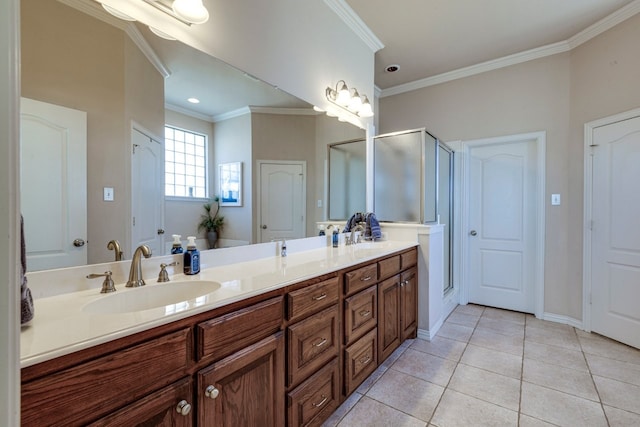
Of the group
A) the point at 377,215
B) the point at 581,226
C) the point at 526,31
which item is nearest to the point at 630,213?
the point at 581,226

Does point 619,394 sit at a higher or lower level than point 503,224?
lower

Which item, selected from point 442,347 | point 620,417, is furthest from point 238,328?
point 620,417

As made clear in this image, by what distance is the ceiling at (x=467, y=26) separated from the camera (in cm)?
235

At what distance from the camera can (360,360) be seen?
1714 millimetres

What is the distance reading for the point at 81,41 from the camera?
3.47 feet

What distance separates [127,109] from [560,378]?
9.79 ft

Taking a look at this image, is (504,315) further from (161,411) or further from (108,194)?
(108,194)

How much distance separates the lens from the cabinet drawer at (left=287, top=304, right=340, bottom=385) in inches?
49.1

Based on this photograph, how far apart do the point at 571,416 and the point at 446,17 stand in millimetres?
2959

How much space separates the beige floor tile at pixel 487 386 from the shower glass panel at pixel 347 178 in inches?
57.3

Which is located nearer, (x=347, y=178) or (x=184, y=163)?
(x=184, y=163)

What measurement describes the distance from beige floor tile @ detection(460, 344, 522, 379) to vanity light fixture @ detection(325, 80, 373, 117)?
7.31ft

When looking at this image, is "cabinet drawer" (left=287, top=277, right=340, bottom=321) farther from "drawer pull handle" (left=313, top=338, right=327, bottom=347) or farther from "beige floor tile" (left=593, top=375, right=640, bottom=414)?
"beige floor tile" (left=593, top=375, right=640, bottom=414)

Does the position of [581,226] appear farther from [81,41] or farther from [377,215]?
[81,41]
